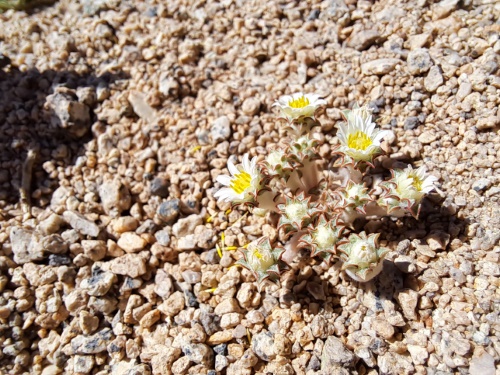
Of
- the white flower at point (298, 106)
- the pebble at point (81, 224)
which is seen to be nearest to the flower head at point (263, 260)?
the white flower at point (298, 106)

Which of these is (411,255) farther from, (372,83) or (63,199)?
(63,199)

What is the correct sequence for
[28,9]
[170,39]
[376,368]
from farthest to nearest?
[28,9] < [170,39] < [376,368]

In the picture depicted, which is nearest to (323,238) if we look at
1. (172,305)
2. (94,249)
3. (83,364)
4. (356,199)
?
(356,199)

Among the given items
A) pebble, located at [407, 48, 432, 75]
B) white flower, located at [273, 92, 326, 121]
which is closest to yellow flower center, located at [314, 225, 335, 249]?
white flower, located at [273, 92, 326, 121]

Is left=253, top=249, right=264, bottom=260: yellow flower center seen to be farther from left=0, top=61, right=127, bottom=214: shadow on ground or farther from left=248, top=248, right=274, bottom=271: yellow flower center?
left=0, top=61, right=127, bottom=214: shadow on ground

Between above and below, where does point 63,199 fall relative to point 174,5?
below

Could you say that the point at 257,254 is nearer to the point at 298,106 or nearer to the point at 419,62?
the point at 298,106

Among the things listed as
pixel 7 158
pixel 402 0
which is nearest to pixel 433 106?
pixel 402 0
